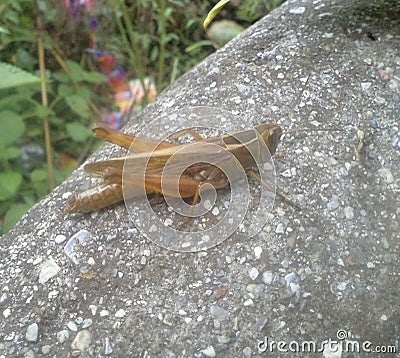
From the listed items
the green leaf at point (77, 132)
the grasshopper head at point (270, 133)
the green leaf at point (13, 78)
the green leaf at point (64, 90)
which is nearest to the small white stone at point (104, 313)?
the grasshopper head at point (270, 133)

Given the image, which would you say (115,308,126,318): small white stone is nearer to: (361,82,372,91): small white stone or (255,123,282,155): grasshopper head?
(255,123,282,155): grasshopper head

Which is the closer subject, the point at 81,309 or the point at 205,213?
the point at 81,309

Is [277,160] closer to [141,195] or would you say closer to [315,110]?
[315,110]

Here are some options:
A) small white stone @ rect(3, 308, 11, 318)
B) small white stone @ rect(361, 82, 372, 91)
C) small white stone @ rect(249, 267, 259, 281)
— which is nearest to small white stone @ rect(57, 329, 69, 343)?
small white stone @ rect(3, 308, 11, 318)

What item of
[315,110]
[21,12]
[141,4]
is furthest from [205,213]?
[141,4]

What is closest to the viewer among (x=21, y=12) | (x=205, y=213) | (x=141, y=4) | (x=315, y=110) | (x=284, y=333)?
(x=284, y=333)

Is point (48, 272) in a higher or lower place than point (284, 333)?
higher

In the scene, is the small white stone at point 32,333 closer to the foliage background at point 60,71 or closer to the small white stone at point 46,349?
the small white stone at point 46,349
